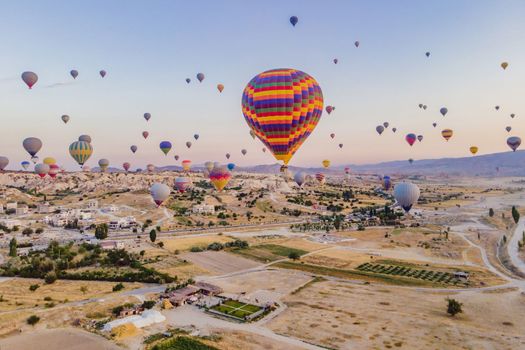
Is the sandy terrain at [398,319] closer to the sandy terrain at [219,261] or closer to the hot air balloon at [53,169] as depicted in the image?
the sandy terrain at [219,261]

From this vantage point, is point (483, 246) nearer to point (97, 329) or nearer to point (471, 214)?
point (471, 214)

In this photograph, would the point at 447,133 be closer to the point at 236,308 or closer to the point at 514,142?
the point at 514,142

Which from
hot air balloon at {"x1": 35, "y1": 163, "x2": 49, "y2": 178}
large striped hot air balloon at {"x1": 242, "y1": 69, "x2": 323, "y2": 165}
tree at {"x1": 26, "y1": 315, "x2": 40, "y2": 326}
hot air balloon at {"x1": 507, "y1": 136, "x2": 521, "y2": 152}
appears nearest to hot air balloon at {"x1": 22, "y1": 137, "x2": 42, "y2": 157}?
hot air balloon at {"x1": 35, "y1": 163, "x2": 49, "y2": 178}

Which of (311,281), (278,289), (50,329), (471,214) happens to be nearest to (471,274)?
(311,281)

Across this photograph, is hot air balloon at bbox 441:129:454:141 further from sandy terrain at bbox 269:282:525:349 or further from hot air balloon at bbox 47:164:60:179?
hot air balloon at bbox 47:164:60:179

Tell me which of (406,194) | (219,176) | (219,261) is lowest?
(219,261)

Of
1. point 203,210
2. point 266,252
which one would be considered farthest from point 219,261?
point 203,210

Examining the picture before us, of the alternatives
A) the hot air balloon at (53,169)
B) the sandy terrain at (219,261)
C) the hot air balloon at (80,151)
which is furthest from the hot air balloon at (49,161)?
the sandy terrain at (219,261)
